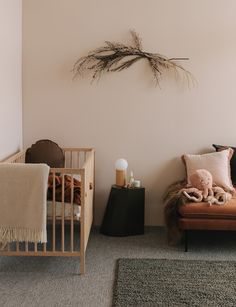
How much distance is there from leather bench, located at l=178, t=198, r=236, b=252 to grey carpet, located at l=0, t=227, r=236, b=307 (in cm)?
23

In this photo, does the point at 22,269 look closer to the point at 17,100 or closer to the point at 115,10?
the point at 17,100

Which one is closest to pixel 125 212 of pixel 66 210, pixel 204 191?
pixel 204 191

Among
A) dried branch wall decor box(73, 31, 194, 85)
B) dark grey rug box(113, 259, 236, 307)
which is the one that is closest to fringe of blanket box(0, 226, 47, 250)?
dark grey rug box(113, 259, 236, 307)

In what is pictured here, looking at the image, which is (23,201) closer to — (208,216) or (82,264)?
(82,264)

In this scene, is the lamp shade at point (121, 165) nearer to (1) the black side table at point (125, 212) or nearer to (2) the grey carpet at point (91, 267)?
(1) the black side table at point (125, 212)

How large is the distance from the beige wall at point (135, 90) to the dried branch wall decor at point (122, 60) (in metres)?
0.06

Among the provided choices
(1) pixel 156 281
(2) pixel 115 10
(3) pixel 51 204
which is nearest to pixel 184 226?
(1) pixel 156 281

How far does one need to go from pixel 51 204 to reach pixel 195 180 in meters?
1.33

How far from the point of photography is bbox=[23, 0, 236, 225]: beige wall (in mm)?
4426

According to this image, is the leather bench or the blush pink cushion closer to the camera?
the leather bench

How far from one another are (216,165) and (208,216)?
0.64 m

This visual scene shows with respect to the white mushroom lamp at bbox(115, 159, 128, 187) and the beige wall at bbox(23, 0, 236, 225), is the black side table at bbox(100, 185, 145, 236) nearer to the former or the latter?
the white mushroom lamp at bbox(115, 159, 128, 187)

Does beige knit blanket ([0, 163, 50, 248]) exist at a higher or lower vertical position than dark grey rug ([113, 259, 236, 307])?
higher

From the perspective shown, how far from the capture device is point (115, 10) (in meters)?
4.42
